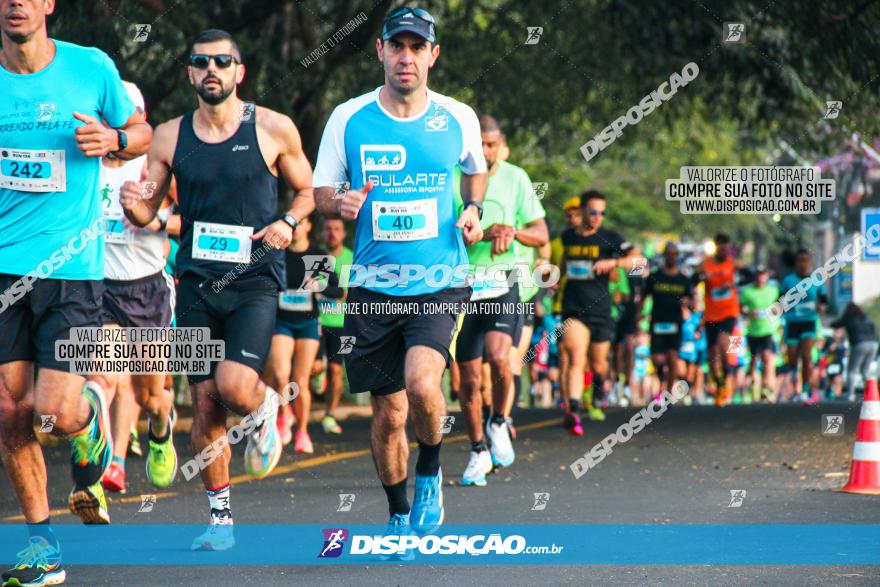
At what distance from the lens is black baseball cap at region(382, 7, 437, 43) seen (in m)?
6.97

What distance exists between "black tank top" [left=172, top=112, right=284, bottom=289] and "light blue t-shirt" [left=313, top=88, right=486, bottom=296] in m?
0.44

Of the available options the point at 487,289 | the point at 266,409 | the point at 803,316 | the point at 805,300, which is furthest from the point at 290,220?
the point at 803,316

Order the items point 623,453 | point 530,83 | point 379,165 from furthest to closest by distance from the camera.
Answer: point 530,83
point 623,453
point 379,165

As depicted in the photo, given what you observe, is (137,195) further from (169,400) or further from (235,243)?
(169,400)

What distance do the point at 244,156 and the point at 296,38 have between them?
10306 mm

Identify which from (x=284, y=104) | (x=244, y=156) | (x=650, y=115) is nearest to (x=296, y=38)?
(x=284, y=104)

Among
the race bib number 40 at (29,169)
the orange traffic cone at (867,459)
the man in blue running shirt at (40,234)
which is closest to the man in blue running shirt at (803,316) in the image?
the orange traffic cone at (867,459)

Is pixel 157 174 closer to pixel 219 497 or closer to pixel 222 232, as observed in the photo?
pixel 222 232

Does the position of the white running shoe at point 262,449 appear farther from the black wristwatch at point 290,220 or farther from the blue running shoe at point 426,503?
the blue running shoe at point 426,503

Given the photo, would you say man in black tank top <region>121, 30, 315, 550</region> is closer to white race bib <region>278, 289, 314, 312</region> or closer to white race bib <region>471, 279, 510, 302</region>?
white race bib <region>471, 279, 510, 302</region>

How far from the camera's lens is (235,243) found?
7.38 meters

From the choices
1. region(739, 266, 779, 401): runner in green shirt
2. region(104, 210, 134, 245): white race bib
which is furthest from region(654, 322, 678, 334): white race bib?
region(104, 210, 134, 245): white race bib

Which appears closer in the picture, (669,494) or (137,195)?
(137,195)

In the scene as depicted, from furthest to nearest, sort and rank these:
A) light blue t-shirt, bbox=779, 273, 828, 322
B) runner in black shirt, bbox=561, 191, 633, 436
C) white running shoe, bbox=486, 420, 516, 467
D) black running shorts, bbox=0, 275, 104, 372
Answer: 1. light blue t-shirt, bbox=779, 273, 828, 322
2. runner in black shirt, bbox=561, 191, 633, 436
3. white running shoe, bbox=486, 420, 516, 467
4. black running shorts, bbox=0, 275, 104, 372
